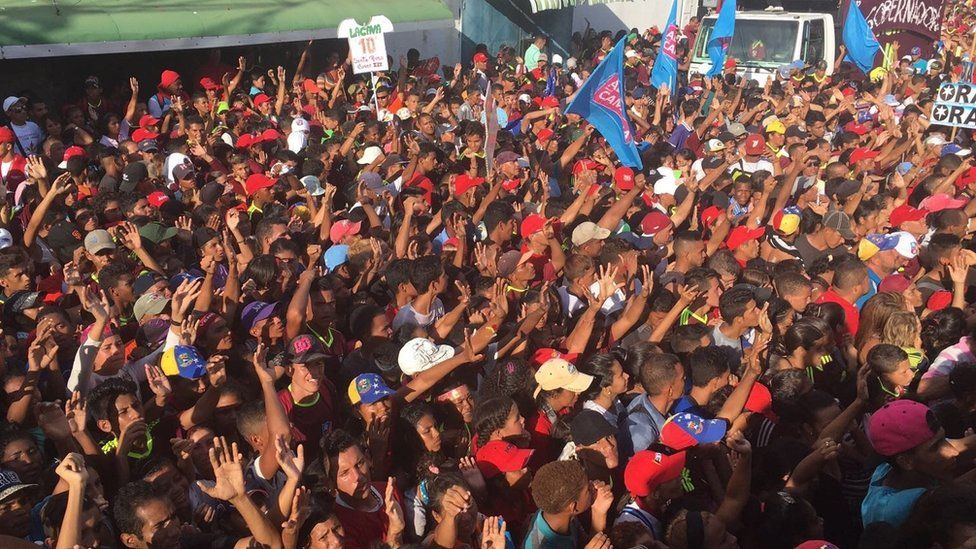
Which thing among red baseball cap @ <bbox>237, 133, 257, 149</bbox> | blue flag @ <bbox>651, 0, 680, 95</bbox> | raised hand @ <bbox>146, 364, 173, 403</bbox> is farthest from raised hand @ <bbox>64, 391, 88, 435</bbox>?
blue flag @ <bbox>651, 0, 680, 95</bbox>

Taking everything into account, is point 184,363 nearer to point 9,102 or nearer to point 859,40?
point 9,102

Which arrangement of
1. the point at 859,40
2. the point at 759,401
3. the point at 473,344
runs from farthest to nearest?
the point at 859,40 → the point at 473,344 → the point at 759,401

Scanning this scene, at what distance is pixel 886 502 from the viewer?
382 cm

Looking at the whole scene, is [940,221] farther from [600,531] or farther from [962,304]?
[600,531]

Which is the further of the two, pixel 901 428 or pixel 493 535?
pixel 901 428

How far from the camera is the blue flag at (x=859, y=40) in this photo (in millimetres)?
16469

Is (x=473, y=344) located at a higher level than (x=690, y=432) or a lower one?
lower

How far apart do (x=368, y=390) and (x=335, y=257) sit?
2366 mm

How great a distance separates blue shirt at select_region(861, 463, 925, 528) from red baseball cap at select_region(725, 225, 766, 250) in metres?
3.41

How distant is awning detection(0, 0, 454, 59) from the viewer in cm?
1012

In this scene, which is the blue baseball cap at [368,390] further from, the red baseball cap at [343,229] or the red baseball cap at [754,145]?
the red baseball cap at [754,145]

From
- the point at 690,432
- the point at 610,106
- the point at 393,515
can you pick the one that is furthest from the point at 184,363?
the point at 610,106

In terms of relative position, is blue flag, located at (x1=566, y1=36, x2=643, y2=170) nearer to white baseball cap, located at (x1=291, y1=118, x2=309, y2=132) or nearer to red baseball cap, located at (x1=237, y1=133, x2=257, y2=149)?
white baseball cap, located at (x1=291, y1=118, x2=309, y2=132)

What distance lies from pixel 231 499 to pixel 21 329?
298cm
